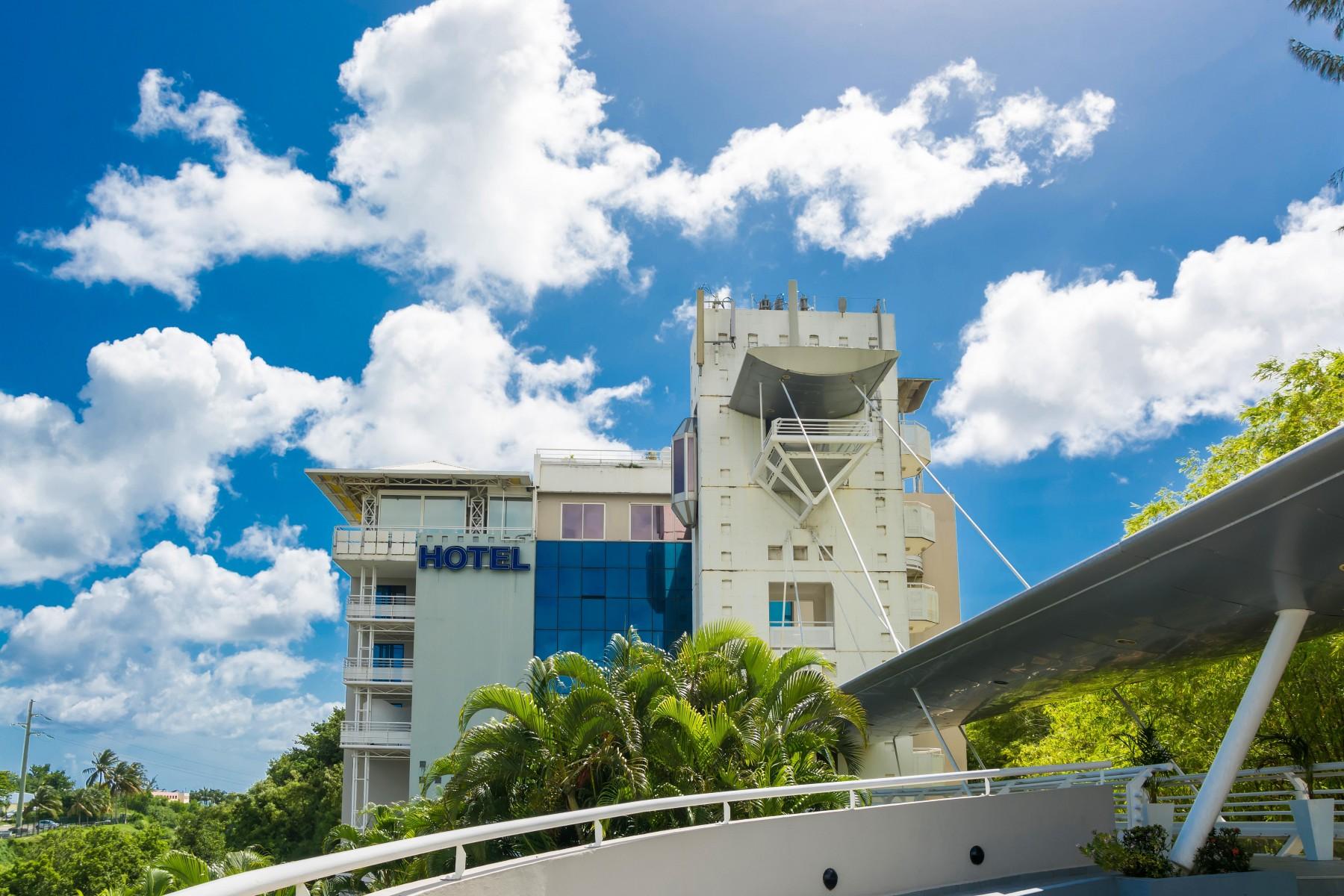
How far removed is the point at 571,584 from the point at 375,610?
8149 mm

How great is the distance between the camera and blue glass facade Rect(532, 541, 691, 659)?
43188mm

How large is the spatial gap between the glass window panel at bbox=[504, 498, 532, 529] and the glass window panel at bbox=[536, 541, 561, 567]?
7.01 feet

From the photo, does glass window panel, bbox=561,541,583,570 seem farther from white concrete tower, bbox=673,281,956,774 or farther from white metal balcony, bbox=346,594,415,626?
white metal balcony, bbox=346,594,415,626

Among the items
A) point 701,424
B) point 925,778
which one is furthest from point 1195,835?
point 701,424

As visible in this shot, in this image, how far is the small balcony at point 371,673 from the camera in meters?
43.5

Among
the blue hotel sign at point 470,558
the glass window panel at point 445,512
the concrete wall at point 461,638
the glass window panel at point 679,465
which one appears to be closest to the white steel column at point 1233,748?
the glass window panel at point 679,465

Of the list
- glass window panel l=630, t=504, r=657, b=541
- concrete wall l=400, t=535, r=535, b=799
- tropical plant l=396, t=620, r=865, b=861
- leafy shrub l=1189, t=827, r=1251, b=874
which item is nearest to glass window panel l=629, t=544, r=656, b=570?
glass window panel l=630, t=504, r=657, b=541

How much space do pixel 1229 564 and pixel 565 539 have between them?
36.6 m

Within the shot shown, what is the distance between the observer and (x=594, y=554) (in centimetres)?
4466

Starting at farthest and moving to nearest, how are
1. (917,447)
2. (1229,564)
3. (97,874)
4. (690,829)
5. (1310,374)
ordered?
(97,874)
(917,447)
(1310,374)
(1229,564)
(690,829)

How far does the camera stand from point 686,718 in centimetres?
1448

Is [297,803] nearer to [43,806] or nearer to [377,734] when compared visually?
[377,734]

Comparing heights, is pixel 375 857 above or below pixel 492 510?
below

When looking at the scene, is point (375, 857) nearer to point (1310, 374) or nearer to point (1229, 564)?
point (1229, 564)
